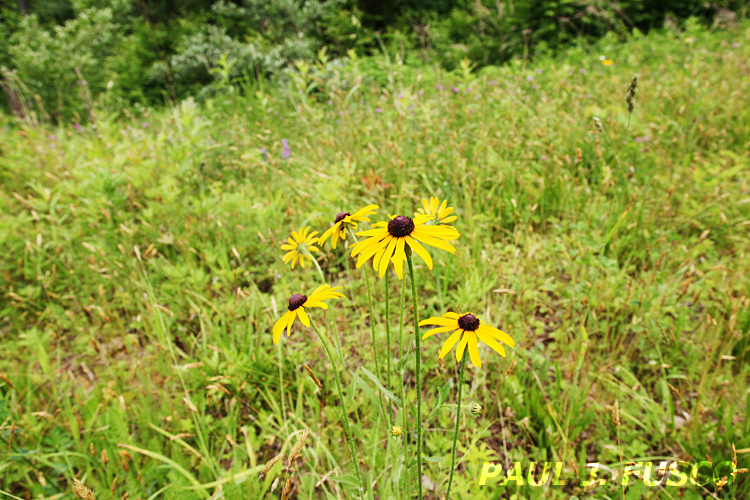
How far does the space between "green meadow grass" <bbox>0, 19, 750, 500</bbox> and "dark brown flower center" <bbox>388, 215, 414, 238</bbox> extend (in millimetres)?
377

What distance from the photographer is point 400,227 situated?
2.35 ft

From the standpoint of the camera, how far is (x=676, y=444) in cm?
136

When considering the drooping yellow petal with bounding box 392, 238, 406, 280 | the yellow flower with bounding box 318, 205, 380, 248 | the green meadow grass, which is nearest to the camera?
the drooping yellow petal with bounding box 392, 238, 406, 280

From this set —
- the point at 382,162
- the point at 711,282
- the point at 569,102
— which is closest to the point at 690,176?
the point at 711,282

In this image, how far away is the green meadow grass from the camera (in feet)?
4.42

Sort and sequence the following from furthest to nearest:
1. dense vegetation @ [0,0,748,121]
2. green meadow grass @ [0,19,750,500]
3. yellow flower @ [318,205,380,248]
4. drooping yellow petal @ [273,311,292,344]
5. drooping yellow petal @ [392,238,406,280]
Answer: dense vegetation @ [0,0,748,121]
green meadow grass @ [0,19,750,500]
yellow flower @ [318,205,380,248]
drooping yellow petal @ [273,311,292,344]
drooping yellow petal @ [392,238,406,280]

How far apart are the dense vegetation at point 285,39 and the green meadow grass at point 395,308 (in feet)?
10.3

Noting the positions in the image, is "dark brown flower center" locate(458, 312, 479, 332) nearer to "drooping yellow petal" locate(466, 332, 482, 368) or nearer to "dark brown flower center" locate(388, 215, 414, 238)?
"drooping yellow petal" locate(466, 332, 482, 368)

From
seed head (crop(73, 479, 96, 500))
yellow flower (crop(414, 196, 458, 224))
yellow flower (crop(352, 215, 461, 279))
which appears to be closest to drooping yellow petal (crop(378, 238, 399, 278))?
yellow flower (crop(352, 215, 461, 279))

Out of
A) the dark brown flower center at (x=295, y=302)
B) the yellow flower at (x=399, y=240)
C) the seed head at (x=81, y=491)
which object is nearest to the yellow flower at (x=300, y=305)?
the dark brown flower center at (x=295, y=302)

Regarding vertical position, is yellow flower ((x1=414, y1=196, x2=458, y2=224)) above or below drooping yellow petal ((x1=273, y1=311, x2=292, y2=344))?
above

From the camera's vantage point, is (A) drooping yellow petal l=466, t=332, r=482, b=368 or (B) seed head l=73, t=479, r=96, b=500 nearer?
(A) drooping yellow petal l=466, t=332, r=482, b=368

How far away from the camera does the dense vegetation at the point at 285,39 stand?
20.6 ft

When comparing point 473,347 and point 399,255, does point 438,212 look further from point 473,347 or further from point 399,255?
point 473,347
